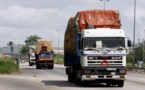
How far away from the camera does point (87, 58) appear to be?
81.8 ft

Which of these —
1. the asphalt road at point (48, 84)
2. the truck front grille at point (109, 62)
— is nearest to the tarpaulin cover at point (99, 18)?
the truck front grille at point (109, 62)

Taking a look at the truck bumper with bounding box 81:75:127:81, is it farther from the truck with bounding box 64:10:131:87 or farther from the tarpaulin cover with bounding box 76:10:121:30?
the tarpaulin cover with bounding box 76:10:121:30

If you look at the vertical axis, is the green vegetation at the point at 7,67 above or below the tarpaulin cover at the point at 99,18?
below

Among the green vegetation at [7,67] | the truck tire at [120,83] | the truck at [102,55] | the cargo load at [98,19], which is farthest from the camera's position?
the green vegetation at [7,67]

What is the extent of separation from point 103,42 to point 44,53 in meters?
39.5

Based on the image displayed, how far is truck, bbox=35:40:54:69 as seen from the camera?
63688mm

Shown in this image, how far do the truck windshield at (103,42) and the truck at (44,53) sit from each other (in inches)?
1517

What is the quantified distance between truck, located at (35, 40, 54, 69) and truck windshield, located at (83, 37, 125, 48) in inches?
1517

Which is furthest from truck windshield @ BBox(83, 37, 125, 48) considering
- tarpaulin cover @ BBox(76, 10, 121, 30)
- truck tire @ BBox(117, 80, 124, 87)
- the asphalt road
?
the asphalt road

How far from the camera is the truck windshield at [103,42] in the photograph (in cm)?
2509

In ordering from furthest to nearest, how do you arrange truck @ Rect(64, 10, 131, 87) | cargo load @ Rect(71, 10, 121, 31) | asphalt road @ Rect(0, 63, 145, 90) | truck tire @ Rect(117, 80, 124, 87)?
cargo load @ Rect(71, 10, 121, 31) → truck tire @ Rect(117, 80, 124, 87) → truck @ Rect(64, 10, 131, 87) → asphalt road @ Rect(0, 63, 145, 90)

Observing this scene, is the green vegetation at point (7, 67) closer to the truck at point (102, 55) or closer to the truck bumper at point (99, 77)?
the truck at point (102, 55)

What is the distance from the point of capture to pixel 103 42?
82.6 ft

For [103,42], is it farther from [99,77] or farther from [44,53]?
[44,53]
